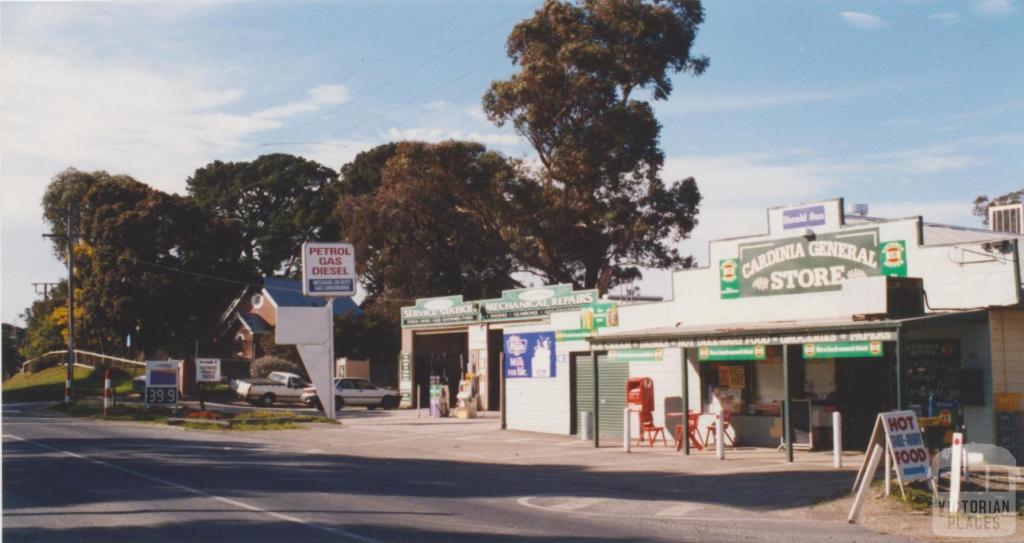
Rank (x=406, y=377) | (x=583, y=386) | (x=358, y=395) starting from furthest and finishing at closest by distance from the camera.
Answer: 1. (x=358, y=395)
2. (x=406, y=377)
3. (x=583, y=386)

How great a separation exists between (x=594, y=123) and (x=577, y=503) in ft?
103

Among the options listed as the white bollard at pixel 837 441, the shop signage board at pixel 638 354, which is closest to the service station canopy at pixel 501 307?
the shop signage board at pixel 638 354

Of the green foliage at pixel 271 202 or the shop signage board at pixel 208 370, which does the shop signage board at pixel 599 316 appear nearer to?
the shop signage board at pixel 208 370

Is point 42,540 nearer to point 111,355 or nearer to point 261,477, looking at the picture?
point 261,477

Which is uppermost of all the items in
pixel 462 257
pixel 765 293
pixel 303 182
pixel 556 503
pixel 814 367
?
pixel 303 182

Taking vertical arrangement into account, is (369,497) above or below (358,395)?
below

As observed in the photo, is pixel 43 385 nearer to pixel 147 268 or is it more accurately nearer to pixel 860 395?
pixel 147 268

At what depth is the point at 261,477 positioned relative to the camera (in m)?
17.5

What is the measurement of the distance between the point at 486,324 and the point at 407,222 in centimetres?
1166

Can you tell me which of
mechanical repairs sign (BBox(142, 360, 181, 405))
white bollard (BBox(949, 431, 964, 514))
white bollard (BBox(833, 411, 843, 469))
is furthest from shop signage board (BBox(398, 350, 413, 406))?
white bollard (BBox(949, 431, 964, 514))

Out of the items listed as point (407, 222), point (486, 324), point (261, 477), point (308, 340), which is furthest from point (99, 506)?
point (407, 222)

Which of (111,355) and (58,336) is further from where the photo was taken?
(58,336)

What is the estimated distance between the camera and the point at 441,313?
42188 millimetres

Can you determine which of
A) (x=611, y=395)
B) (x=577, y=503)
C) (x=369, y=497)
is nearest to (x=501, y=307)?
(x=611, y=395)
